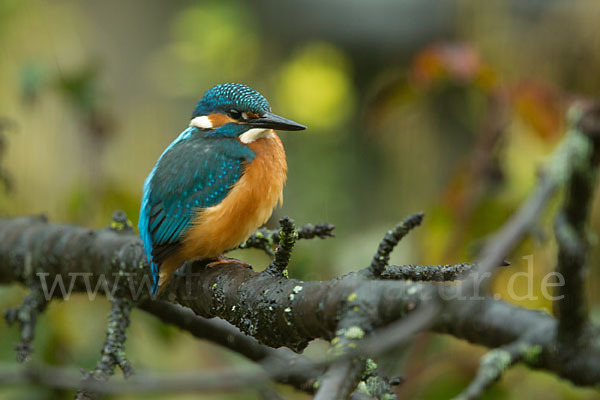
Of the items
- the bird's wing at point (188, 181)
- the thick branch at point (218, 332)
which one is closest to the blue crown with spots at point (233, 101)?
the bird's wing at point (188, 181)

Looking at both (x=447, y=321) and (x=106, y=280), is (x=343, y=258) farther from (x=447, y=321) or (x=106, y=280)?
(x=447, y=321)

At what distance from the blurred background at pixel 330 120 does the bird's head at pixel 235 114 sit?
0.45m

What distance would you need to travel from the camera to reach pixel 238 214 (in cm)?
187

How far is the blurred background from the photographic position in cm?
217

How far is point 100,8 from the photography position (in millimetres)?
4832

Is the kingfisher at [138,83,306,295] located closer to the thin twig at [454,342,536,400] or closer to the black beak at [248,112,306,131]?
the black beak at [248,112,306,131]

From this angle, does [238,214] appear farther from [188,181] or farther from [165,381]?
[165,381]

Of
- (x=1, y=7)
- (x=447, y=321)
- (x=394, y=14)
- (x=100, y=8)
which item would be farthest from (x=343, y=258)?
(x=100, y=8)

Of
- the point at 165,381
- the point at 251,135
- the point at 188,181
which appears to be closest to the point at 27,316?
the point at 188,181

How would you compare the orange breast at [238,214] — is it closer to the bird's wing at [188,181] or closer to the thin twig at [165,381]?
the bird's wing at [188,181]

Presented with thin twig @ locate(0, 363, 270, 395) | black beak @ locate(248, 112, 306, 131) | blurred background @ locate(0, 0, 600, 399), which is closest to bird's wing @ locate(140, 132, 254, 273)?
black beak @ locate(248, 112, 306, 131)

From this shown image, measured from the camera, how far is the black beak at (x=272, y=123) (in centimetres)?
181

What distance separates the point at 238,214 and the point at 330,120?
1561 millimetres

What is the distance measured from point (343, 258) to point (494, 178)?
0.62m
